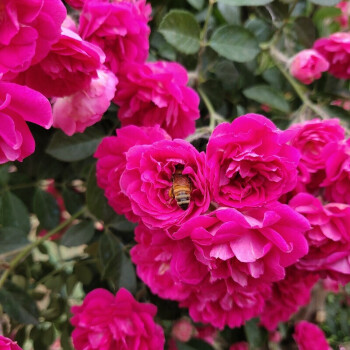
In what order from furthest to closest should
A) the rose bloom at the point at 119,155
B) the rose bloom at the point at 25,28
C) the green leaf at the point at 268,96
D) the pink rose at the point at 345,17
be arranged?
1. the pink rose at the point at 345,17
2. the green leaf at the point at 268,96
3. the rose bloom at the point at 119,155
4. the rose bloom at the point at 25,28

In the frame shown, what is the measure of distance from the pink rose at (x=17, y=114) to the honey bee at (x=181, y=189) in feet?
0.40


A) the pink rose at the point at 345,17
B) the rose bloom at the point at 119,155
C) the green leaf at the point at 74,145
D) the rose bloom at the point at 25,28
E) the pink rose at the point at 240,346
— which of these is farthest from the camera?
the pink rose at the point at 345,17

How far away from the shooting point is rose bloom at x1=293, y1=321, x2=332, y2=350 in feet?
2.61

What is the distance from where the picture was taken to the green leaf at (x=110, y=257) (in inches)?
25.3

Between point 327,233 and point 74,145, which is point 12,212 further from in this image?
point 327,233

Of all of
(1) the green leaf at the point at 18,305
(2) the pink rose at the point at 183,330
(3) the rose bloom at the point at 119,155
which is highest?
(3) the rose bloom at the point at 119,155

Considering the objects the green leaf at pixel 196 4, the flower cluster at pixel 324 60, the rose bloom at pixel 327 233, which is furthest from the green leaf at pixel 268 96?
the rose bloom at pixel 327 233

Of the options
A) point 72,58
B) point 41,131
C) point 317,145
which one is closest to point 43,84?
point 72,58

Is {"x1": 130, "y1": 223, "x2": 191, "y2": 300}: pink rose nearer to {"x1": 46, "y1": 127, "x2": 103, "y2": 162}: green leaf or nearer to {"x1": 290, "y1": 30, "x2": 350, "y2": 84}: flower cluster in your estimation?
{"x1": 46, "y1": 127, "x2": 103, "y2": 162}: green leaf

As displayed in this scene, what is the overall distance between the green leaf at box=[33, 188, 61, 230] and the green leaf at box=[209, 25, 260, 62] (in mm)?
341

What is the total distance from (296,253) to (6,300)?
1.39 feet

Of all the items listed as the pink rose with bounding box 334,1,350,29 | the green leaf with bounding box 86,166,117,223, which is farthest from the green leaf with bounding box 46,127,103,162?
the pink rose with bounding box 334,1,350,29

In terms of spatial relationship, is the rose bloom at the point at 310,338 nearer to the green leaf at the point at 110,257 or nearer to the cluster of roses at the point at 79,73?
the green leaf at the point at 110,257

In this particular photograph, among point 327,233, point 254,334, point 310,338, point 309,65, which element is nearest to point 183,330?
point 254,334
